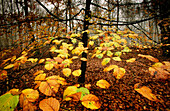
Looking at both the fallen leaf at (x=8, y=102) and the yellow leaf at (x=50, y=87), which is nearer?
the fallen leaf at (x=8, y=102)

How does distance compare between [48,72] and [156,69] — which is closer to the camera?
[156,69]

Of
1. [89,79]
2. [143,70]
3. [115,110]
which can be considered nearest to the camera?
[115,110]

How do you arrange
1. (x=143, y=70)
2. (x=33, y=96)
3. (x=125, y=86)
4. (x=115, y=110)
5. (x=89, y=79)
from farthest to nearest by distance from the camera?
(x=143, y=70) → (x=89, y=79) → (x=125, y=86) → (x=115, y=110) → (x=33, y=96)

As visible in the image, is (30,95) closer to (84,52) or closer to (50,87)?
(50,87)

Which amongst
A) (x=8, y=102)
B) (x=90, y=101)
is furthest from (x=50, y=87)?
(x=90, y=101)

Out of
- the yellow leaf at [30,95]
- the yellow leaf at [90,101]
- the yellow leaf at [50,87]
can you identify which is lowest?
the yellow leaf at [90,101]

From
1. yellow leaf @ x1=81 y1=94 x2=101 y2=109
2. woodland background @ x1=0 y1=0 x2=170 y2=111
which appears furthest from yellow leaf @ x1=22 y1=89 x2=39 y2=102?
yellow leaf @ x1=81 y1=94 x2=101 y2=109

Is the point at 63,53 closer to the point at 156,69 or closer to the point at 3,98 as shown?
the point at 3,98

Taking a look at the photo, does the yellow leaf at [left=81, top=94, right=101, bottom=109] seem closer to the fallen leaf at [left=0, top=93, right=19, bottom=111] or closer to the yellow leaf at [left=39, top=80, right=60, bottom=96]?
the yellow leaf at [left=39, top=80, right=60, bottom=96]

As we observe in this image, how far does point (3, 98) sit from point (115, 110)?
3679 mm

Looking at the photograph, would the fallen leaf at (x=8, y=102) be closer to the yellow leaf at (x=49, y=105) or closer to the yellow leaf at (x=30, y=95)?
the yellow leaf at (x=30, y=95)

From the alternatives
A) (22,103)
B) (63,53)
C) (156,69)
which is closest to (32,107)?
(22,103)

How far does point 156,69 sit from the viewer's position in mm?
866

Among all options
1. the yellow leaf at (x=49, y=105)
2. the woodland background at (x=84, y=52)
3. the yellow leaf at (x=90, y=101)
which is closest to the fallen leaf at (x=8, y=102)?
the woodland background at (x=84, y=52)
